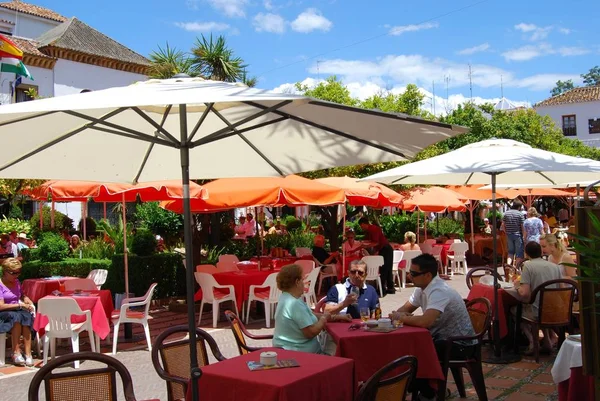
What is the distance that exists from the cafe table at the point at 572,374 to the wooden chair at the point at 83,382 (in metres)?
2.92

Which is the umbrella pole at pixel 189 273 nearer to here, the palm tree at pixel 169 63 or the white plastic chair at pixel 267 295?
the white plastic chair at pixel 267 295

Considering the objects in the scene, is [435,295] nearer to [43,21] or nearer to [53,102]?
[53,102]

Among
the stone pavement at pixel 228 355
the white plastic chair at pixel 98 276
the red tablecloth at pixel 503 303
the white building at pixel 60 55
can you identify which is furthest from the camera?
the white building at pixel 60 55

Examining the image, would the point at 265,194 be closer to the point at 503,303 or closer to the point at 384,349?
the point at 503,303

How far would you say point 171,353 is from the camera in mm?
4602

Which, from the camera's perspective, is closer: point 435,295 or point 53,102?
point 53,102

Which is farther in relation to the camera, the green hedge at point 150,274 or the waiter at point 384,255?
the waiter at point 384,255

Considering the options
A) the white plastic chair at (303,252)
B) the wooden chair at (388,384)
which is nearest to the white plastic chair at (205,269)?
the white plastic chair at (303,252)

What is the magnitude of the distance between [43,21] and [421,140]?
130 ft

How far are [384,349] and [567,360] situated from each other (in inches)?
51.8

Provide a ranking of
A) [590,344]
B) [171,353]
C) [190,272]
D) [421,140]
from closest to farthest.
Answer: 1. [590,344]
2. [190,272]
3. [421,140]
4. [171,353]

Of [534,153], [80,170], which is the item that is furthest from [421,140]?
[534,153]

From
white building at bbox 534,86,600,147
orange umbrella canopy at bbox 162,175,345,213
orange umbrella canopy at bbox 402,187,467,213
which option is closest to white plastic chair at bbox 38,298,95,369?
orange umbrella canopy at bbox 162,175,345,213

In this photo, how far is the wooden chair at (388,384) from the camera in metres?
3.32
